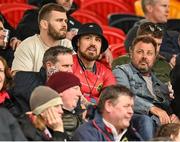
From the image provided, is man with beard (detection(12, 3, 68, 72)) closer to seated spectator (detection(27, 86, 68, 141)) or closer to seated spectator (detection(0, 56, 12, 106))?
seated spectator (detection(0, 56, 12, 106))

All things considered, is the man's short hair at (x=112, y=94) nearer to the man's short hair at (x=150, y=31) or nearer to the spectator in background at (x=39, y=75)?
the spectator in background at (x=39, y=75)

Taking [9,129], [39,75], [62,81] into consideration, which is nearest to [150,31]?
[39,75]

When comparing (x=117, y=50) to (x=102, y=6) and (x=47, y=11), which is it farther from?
(x=102, y=6)

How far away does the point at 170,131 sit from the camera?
8.57 m

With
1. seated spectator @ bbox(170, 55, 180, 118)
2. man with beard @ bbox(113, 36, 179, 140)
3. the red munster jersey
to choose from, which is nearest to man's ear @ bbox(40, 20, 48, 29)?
the red munster jersey

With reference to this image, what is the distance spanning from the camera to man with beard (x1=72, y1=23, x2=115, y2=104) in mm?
9477

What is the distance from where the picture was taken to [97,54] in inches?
379

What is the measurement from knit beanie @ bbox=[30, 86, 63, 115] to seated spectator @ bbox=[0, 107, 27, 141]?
396 millimetres

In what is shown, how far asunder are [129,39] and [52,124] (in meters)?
3.01

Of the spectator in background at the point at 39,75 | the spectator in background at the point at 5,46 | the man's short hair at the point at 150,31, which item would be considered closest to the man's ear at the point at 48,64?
the spectator in background at the point at 39,75

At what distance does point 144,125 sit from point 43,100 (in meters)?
1.32

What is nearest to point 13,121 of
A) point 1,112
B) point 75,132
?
point 1,112

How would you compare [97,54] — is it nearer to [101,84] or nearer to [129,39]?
[101,84]

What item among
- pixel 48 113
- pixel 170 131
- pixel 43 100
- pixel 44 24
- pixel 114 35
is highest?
pixel 44 24
